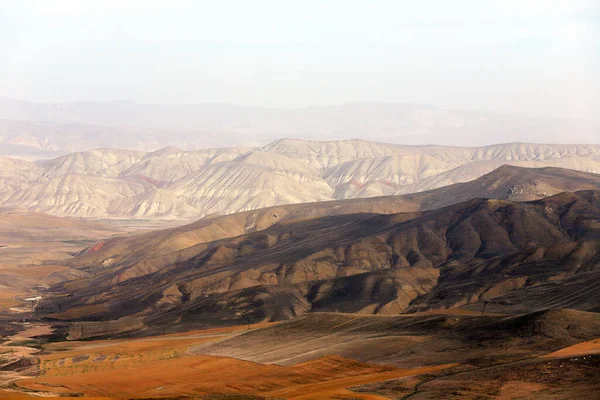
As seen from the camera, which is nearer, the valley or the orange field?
the valley

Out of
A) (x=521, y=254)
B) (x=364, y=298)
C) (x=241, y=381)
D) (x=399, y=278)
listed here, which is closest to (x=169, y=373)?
(x=241, y=381)

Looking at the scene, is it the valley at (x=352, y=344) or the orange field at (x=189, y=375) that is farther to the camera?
the orange field at (x=189, y=375)

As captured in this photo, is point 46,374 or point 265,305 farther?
point 265,305

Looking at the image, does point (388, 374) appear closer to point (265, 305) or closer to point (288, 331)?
point (288, 331)

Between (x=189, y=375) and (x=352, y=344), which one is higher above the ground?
→ (x=352, y=344)

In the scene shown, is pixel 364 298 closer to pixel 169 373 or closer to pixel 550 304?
pixel 550 304

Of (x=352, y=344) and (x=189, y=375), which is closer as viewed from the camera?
(x=189, y=375)

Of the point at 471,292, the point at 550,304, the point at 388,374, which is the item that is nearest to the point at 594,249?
the point at 471,292

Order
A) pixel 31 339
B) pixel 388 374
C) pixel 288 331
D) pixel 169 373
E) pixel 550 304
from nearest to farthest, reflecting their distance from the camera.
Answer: pixel 388 374 < pixel 169 373 < pixel 288 331 < pixel 550 304 < pixel 31 339

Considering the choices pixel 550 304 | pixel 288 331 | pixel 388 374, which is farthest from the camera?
pixel 550 304
